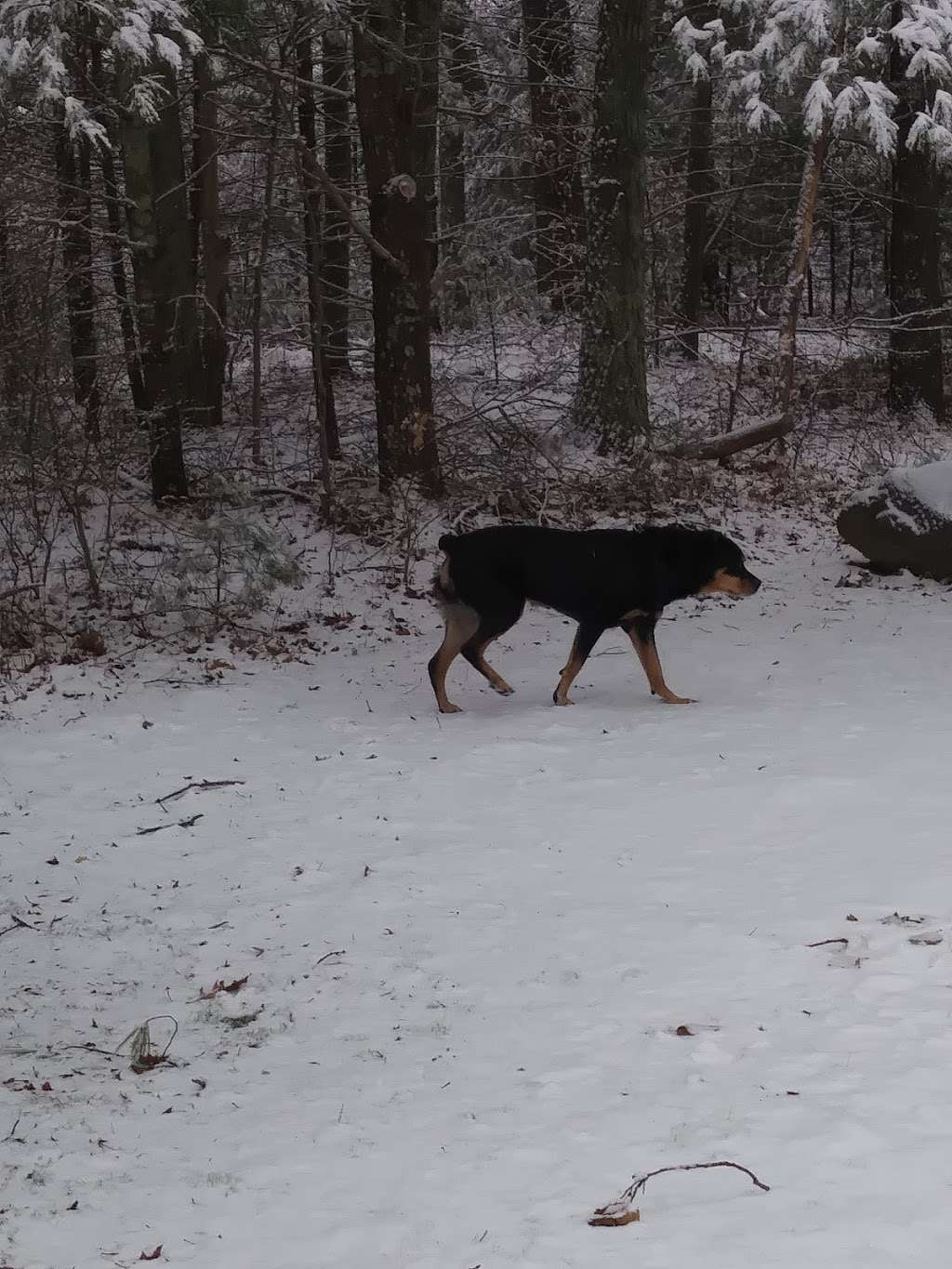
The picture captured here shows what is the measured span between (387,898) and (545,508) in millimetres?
8112

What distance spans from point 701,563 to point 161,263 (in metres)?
7.19

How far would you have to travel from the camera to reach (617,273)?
14586mm

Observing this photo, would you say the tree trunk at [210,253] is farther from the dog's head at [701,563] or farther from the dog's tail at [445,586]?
the dog's head at [701,563]

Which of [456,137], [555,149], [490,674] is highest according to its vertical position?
[456,137]

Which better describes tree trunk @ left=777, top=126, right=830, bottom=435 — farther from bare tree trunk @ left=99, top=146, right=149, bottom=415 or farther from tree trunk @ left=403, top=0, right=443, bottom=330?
bare tree trunk @ left=99, top=146, right=149, bottom=415

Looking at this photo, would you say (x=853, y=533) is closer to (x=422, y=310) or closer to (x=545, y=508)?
(x=545, y=508)

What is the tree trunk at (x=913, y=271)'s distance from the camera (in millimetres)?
18219

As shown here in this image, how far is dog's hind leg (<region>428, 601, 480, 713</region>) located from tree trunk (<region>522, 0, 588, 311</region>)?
336 inches

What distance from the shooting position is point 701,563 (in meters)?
9.59

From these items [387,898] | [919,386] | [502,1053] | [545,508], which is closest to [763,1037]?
[502,1053]

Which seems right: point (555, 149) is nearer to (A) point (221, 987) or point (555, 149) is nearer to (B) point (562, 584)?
(B) point (562, 584)

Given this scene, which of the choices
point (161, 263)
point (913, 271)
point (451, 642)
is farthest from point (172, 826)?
point (913, 271)

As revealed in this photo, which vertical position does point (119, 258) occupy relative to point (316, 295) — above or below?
above

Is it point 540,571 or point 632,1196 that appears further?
Result: point 540,571
